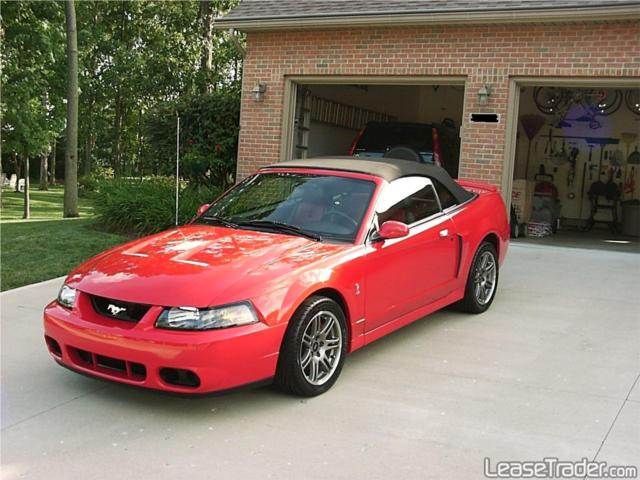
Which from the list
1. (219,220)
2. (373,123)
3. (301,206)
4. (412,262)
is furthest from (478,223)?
(373,123)

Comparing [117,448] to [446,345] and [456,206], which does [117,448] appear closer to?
[446,345]

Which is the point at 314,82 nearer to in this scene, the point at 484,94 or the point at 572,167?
the point at 484,94

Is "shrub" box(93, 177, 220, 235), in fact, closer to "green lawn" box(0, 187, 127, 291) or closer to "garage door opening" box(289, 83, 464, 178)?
"green lawn" box(0, 187, 127, 291)

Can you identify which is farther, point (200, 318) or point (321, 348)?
point (321, 348)

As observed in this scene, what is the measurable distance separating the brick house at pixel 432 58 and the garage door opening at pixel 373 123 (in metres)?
0.06

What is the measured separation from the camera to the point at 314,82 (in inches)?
489

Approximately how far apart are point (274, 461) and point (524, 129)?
600 inches

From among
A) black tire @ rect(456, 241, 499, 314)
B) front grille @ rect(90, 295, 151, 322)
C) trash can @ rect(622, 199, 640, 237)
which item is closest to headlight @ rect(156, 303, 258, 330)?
front grille @ rect(90, 295, 151, 322)

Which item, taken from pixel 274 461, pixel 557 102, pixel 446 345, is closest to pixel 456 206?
pixel 446 345

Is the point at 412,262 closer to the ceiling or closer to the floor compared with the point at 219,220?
closer to the floor

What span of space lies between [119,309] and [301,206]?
1764 mm

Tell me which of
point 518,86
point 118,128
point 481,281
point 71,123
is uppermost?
point 118,128

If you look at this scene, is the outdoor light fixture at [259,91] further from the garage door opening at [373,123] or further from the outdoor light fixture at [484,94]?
the outdoor light fixture at [484,94]

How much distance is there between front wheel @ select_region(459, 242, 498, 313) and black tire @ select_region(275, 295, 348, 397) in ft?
7.66
